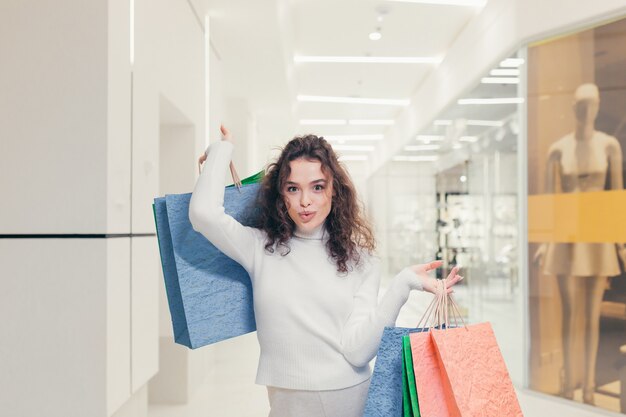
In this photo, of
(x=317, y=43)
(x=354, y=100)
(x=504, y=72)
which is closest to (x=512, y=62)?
(x=504, y=72)

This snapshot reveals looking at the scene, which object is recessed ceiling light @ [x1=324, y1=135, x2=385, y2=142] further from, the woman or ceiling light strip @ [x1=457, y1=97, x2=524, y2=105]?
the woman

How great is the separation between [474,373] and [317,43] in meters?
5.94

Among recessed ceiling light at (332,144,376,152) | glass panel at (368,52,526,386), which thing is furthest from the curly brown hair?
recessed ceiling light at (332,144,376,152)

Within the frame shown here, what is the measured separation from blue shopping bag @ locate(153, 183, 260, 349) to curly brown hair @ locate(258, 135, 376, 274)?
12 cm

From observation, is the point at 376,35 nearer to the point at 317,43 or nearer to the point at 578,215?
the point at 317,43

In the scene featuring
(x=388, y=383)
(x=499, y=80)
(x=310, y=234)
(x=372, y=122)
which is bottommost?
(x=388, y=383)

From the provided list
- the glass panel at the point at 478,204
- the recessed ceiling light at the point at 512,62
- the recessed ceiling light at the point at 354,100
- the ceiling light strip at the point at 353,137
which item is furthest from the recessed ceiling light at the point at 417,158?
the recessed ceiling light at the point at 512,62

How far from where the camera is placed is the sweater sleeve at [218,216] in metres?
1.40

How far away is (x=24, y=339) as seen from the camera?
7.00ft

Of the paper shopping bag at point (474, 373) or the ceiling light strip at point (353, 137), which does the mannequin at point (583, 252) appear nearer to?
the paper shopping bag at point (474, 373)

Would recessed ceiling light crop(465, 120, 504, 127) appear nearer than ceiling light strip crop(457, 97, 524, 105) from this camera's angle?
No

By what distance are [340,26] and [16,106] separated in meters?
4.62

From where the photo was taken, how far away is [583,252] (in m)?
4.17

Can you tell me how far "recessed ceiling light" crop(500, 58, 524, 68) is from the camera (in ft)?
15.6
